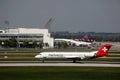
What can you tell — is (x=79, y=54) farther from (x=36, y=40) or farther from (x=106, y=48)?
(x=36, y=40)

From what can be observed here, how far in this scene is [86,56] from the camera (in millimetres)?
85312

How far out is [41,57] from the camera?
286 ft

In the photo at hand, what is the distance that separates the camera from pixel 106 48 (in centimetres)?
8788

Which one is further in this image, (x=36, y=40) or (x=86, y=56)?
(x=36, y=40)

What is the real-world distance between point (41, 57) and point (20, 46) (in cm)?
11296
